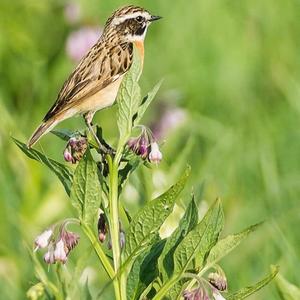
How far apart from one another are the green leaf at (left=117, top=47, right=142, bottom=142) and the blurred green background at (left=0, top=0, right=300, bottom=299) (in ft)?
3.30

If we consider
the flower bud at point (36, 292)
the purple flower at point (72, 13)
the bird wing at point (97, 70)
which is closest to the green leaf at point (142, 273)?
the flower bud at point (36, 292)

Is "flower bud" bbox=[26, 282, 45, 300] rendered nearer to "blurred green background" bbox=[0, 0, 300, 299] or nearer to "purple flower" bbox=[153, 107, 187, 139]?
"blurred green background" bbox=[0, 0, 300, 299]

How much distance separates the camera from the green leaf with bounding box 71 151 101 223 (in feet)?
10.2

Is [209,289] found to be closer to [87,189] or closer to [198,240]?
[198,240]

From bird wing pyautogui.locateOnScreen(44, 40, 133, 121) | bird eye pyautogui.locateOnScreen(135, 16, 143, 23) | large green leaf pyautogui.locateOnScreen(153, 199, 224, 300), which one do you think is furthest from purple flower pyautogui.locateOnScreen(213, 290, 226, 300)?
bird eye pyautogui.locateOnScreen(135, 16, 143, 23)

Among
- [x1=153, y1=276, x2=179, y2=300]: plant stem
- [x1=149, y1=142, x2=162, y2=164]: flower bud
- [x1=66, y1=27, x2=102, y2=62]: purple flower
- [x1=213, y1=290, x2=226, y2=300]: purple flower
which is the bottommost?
[x1=213, y1=290, x2=226, y2=300]: purple flower

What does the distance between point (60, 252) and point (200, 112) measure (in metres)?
5.41

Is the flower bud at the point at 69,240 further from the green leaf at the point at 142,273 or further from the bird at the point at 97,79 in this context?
the bird at the point at 97,79

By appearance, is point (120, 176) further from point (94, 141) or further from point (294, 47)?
point (294, 47)

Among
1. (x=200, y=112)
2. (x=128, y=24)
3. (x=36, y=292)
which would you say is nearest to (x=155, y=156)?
(x=36, y=292)

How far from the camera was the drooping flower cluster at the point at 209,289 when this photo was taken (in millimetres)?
3020

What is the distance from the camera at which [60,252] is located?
10.4 ft

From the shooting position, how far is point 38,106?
8.06 meters

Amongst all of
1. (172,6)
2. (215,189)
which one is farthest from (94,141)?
(172,6)
